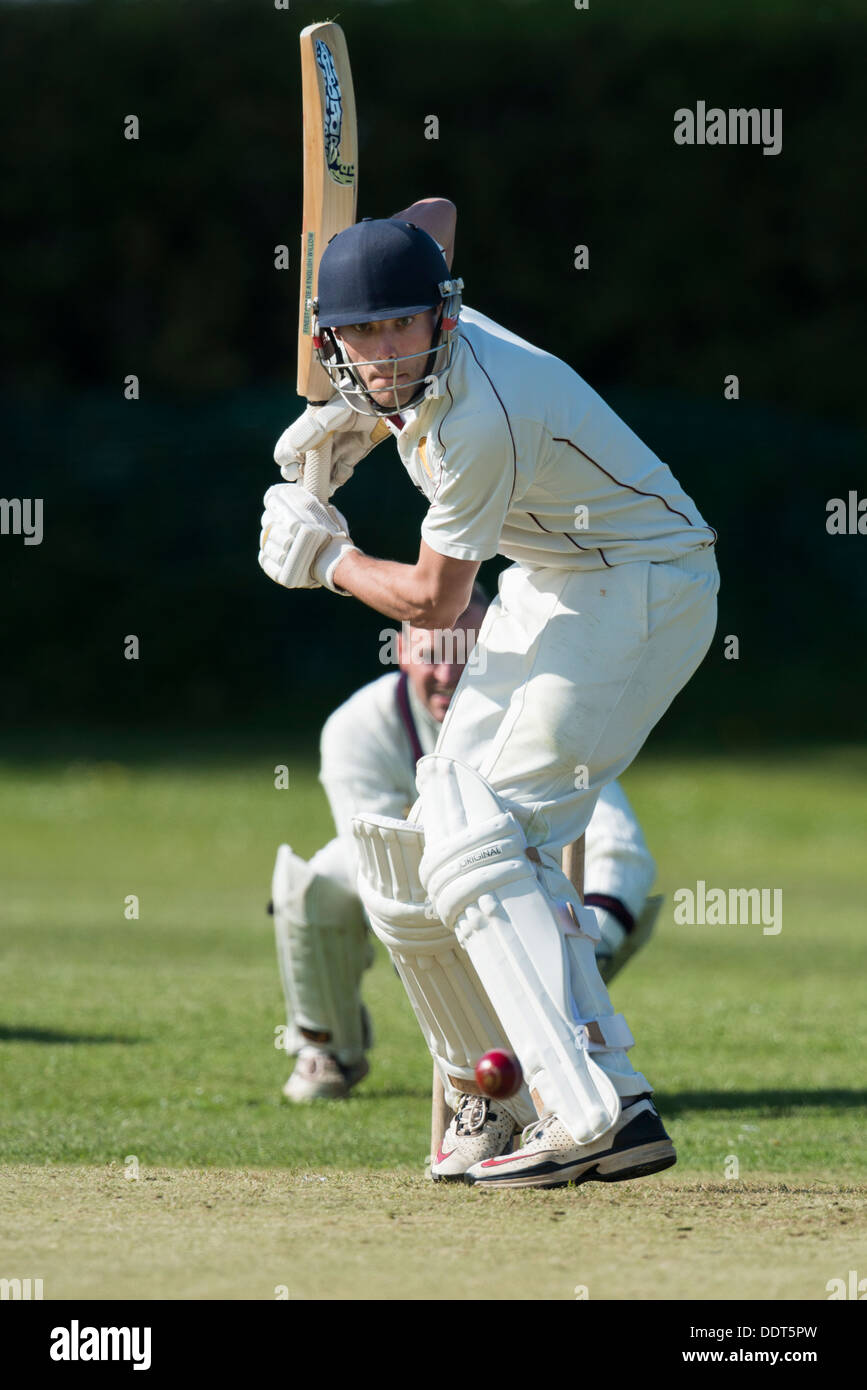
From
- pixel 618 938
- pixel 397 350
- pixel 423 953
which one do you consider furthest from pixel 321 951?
pixel 397 350

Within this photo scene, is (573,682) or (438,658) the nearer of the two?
(573,682)

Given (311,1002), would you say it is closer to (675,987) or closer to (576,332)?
(675,987)

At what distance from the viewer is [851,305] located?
54.0 ft

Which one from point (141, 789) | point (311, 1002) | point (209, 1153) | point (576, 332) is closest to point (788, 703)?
point (576, 332)

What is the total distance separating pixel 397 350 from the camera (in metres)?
3.42

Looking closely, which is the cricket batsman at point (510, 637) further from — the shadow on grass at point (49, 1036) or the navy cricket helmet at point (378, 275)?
the shadow on grass at point (49, 1036)

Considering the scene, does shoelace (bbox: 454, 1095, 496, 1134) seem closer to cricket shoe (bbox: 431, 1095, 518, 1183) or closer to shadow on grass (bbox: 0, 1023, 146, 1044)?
cricket shoe (bbox: 431, 1095, 518, 1183)

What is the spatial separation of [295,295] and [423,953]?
13.6 meters

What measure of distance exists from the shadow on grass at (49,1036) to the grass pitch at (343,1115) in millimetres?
16

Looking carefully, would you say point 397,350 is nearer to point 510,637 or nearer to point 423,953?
point 510,637

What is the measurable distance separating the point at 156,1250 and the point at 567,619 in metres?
1.40

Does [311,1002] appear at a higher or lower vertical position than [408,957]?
lower

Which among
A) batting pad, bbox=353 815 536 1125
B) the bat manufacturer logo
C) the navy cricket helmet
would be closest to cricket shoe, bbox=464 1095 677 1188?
batting pad, bbox=353 815 536 1125

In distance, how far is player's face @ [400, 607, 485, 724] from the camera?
5.11m
